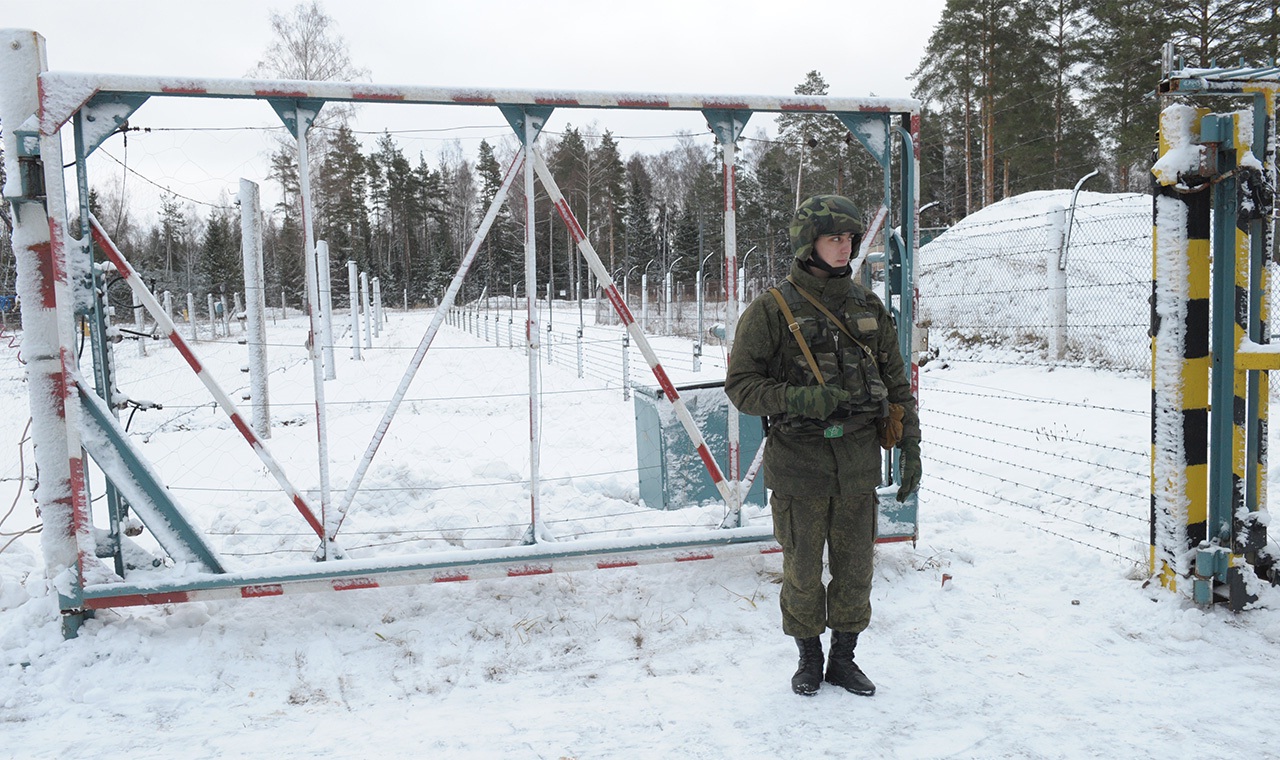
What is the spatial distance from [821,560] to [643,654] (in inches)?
37.9

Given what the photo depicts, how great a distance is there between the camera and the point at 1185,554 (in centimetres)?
359

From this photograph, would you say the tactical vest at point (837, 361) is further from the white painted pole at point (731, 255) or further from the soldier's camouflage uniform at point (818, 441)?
the white painted pole at point (731, 255)

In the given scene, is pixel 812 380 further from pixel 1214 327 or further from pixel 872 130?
pixel 1214 327

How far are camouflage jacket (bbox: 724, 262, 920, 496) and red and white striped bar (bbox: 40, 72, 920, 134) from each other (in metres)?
1.25

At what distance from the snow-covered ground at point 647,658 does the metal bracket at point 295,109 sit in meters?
2.27

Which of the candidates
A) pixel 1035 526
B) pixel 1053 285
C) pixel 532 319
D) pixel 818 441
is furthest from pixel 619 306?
pixel 1053 285

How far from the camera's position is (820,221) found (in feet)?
9.71

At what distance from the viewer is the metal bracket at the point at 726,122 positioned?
397 centimetres

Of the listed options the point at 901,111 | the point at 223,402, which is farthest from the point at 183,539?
the point at 901,111

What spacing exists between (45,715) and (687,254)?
37.5 meters

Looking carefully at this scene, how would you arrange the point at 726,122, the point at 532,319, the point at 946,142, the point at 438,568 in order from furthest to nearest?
the point at 946,142, the point at 726,122, the point at 532,319, the point at 438,568

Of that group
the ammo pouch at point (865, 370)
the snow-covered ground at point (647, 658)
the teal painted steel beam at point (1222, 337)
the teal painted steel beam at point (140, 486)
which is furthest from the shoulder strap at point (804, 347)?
the teal painted steel beam at point (140, 486)

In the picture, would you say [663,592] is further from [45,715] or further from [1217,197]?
[1217,197]

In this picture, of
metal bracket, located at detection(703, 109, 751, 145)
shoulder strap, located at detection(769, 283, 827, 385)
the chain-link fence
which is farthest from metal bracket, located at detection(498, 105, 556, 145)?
the chain-link fence
